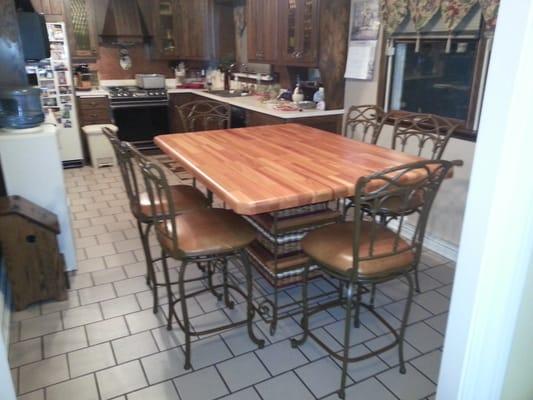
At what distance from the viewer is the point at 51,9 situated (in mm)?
4621

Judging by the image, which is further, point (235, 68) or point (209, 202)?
point (235, 68)

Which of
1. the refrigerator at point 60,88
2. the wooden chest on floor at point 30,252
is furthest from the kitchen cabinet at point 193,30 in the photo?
the wooden chest on floor at point 30,252

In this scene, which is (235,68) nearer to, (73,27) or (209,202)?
(73,27)

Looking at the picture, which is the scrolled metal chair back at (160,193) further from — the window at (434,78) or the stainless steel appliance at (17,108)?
the window at (434,78)

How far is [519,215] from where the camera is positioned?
43.3 inches

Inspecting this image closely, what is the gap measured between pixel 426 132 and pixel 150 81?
4.15 metres

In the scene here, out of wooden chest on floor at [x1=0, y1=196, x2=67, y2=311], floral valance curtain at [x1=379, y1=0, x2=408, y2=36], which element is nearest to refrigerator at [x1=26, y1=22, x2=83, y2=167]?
wooden chest on floor at [x1=0, y1=196, x2=67, y2=311]

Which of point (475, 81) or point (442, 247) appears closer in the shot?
point (475, 81)

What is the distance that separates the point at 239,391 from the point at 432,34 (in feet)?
8.56

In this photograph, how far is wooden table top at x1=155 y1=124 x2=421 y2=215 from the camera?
169 cm

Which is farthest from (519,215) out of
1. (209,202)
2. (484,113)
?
(209,202)

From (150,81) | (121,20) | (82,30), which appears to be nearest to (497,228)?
Answer: (150,81)

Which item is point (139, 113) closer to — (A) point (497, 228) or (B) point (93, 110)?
(B) point (93, 110)

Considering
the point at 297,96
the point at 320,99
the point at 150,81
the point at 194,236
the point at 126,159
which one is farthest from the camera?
the point at 150,81
